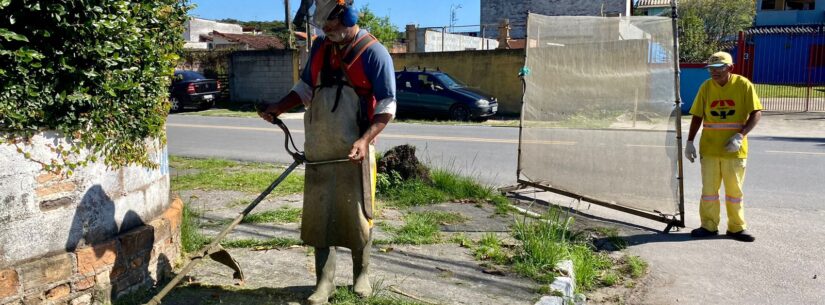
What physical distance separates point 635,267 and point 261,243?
2.90 meters

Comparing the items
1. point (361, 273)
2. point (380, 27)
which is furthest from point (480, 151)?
point (380, 27)

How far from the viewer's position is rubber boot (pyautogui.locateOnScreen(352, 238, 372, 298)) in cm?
406

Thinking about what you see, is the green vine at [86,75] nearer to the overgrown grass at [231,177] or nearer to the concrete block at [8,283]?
the concrete block at [8,283]

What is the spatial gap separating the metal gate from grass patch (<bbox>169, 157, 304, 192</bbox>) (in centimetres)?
1896

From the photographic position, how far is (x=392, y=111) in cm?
379

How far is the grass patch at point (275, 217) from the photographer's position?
6.12 m

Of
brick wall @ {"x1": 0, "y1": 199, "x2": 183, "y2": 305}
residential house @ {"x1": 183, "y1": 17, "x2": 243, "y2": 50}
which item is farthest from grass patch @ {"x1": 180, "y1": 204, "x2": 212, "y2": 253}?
residential house @ {"x1": 183, "y1": 17, "x2": 243, "y2": 50}

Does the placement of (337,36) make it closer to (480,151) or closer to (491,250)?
(491,250)

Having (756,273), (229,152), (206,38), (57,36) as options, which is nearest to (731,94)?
(756,273)

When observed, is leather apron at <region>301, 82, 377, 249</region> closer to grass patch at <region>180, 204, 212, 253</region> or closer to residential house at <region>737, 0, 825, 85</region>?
grass patch at <region>180, 204, 212, 253</region>

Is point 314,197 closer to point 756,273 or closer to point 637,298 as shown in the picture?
point 637,298

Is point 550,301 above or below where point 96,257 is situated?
below

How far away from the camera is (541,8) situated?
139 feet

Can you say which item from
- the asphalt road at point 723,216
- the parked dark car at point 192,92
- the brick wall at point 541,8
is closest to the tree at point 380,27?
the brick wall at point 541,8
